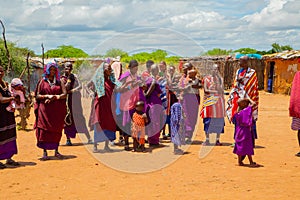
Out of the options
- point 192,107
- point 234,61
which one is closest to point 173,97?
point 192,107

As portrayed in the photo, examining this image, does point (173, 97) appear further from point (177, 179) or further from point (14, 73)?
point (14, 73)

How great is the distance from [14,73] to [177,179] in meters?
18.4

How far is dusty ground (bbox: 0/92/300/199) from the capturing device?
5387mm

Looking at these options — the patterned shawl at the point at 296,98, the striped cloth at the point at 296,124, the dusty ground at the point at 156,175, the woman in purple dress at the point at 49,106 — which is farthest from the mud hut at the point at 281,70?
the woman in purple dress at the point at 49,106

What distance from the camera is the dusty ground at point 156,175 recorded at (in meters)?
5.39

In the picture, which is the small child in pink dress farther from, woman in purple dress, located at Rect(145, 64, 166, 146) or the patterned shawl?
the patterned shawl

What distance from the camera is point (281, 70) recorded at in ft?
82.5

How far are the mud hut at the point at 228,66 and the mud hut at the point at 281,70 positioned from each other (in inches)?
33.6

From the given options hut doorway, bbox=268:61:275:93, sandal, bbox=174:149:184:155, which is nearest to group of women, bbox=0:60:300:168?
sandal, bbox=174:149:184:155

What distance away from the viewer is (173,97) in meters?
9.23

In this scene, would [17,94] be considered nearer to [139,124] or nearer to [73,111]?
[73,111]

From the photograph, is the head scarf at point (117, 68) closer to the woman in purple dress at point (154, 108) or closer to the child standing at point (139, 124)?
the woman in purple dress at point (154, 108)

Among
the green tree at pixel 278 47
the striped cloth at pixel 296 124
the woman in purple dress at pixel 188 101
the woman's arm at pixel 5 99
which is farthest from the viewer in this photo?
the green tree at pixel 278 47

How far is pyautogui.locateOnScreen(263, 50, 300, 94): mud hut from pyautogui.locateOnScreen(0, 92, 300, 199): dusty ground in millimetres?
15866
